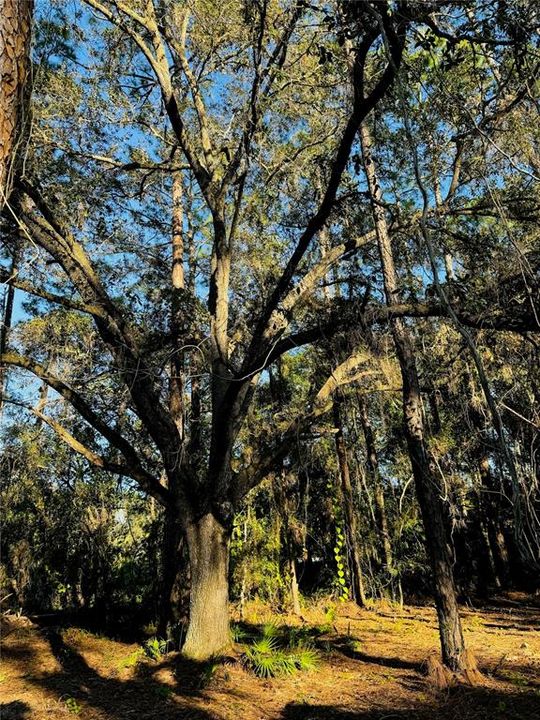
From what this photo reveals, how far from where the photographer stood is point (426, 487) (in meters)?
6.09

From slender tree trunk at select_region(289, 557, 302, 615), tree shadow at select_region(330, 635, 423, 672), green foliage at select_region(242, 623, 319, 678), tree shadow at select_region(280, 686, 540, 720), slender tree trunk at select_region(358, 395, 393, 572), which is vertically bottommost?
tree shadow at select_region(280, 686, 540, 720)

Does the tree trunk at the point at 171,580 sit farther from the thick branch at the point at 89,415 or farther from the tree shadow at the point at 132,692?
the tree shadow at the point at 132,692

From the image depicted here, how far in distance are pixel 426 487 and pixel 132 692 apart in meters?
3.98

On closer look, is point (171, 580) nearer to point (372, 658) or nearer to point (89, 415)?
point (372, 658)

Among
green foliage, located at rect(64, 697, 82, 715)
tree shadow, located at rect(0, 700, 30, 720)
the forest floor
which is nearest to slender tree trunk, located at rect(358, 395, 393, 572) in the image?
the forest floor

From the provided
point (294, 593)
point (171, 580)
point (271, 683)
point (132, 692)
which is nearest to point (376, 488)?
point (294, 593)

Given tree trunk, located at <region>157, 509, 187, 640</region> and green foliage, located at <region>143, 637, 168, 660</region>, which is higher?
tree trunk, located at <region>157, 509, 187, 640</region>

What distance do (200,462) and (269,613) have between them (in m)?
3.41

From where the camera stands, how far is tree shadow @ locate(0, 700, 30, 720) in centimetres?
503

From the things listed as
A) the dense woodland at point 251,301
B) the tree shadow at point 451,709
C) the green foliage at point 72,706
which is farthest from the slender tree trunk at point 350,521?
the green foliage at point 72,706

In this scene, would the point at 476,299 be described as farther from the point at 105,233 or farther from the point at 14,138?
the point at 105,233

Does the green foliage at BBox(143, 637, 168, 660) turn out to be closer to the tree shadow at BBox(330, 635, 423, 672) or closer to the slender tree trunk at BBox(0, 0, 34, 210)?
the tree shadow at BBox(330, 635, 423, 672)

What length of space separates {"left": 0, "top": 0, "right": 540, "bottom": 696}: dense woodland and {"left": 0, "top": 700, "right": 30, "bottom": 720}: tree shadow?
1.91m

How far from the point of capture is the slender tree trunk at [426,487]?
5.78 metres
